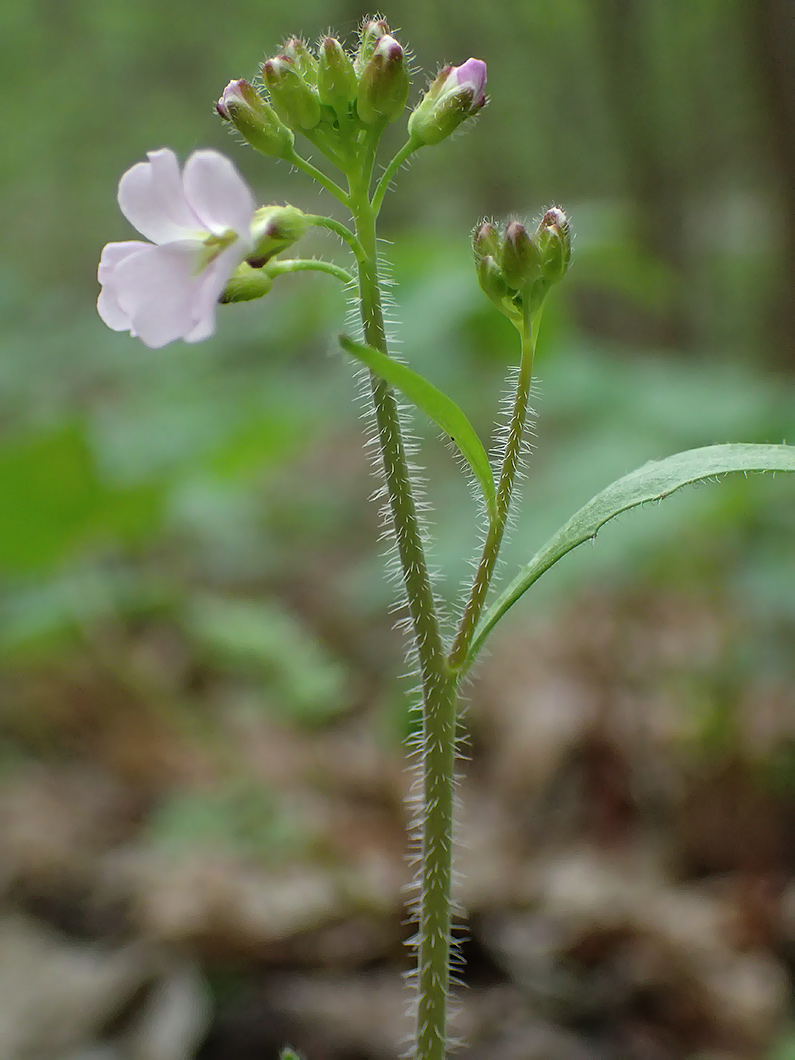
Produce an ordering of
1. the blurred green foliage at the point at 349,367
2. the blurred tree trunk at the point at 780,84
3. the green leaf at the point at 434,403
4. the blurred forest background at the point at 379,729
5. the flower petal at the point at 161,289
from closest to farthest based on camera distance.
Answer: the green leaf at the point at 434,403
the flower petal at the point at 161,289
the blurred forest background at the point at 379,729
the blurred green foliage at the point at 349,367
the blurred tree trunk at the point at 780,84

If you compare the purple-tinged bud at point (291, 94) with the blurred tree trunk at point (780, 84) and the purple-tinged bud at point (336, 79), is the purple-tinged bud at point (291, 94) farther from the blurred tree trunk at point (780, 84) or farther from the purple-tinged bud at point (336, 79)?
the blurred tree trunk at point (780, 84)

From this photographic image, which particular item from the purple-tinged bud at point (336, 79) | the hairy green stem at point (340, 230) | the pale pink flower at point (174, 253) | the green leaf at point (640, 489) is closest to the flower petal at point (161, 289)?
the pale pink flower at point (174, 253)

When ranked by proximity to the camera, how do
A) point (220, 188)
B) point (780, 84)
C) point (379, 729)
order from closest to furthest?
point (220, 188)
point (379, 729)
point (780, 84)

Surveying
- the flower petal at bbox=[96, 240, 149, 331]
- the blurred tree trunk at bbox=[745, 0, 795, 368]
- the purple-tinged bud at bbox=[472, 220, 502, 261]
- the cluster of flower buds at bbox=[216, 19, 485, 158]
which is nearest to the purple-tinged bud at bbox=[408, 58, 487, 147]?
the cluster of flower buds at bbox=[216, 19, 485, 158]

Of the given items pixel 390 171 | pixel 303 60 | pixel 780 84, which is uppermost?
pixel 780 84

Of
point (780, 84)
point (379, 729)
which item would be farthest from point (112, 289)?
point (780, 84)

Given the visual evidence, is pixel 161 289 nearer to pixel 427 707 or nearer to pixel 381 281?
pixel 381 281

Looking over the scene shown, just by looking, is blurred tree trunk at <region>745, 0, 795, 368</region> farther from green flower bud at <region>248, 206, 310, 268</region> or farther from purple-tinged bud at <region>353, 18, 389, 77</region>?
green flower bud at <region>248, 206, 310, 268</region>
